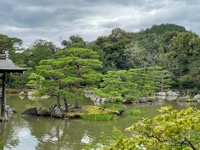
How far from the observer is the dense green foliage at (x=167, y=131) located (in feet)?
11.5

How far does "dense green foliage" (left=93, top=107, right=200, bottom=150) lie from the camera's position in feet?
11.5

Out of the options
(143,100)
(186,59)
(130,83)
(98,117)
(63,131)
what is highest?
(186,59)

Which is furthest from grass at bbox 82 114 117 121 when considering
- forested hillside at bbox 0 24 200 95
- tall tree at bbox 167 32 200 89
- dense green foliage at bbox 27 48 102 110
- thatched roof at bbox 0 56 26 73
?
tall tree at bbox 167 32 200 89

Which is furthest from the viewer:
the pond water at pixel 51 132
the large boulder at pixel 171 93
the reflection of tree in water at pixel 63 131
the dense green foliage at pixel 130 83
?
the large boulder at pixel 171 93

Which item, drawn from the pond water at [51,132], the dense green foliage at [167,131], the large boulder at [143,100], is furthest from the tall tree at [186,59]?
the dense green foliage at [167,131]

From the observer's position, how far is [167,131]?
353 centimetres

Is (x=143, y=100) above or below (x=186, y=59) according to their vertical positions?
below

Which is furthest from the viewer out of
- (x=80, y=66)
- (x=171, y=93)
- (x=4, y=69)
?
(x=171, y=93)

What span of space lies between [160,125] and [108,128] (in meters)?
11.4

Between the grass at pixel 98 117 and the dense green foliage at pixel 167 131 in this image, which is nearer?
the dense green foliage at pixel 167 131

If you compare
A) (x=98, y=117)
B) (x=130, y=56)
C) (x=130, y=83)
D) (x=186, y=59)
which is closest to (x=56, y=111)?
(x=98, y=117)

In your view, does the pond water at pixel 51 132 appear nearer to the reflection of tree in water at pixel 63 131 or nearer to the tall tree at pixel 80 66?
the reflection of tree in water at pixel 63 131

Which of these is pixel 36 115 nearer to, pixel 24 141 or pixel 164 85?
pixel 24 141

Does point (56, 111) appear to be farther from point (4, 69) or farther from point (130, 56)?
point (130, 56)
